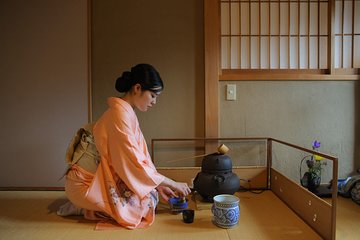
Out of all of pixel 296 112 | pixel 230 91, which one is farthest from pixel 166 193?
pixel 296 112

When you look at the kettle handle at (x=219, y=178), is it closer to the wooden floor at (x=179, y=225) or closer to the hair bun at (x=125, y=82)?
the wooden floor at (x=179, y=225)

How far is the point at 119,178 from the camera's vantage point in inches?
65.0

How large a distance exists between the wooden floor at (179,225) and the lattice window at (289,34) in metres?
1.03

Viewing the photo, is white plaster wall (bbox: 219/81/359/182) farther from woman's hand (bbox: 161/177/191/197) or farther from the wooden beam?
woman's hand (bbox: 161/177/191/197)

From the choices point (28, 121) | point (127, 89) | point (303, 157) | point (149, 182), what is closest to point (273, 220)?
point (149, 182)

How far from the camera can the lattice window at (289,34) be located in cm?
231

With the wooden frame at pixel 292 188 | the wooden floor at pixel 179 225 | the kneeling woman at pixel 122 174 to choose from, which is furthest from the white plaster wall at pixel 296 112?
the kneeling woman at pixel 122 174

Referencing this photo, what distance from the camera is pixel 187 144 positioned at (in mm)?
2320

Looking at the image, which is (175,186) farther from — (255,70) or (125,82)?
(255,70)

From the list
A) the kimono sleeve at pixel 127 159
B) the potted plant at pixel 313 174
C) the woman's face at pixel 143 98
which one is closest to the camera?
the kimono sleeve at pixel 127 159

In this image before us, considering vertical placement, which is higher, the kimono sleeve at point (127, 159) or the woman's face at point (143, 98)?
the woman's face at point (143, 98)

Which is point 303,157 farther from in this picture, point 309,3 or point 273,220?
point 309,3

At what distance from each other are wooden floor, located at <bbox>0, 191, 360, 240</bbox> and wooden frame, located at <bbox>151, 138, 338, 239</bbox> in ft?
0.17

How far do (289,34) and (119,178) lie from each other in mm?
1623
